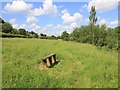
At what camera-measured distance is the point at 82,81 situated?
1302cm

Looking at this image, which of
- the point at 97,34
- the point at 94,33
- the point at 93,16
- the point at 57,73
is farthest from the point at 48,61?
the point at 97,34

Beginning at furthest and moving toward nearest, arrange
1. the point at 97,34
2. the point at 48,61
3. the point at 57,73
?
1. the point at 97,34
2. the point at 48,61
3. the point at 57,73

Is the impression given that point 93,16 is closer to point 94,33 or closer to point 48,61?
point 94,33

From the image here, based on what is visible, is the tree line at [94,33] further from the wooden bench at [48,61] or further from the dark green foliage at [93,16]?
the wooden bench at [48,61]

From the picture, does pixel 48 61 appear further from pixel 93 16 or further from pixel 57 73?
pixel 93 16

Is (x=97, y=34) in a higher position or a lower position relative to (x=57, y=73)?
higher

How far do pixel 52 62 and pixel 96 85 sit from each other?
5.37 metres

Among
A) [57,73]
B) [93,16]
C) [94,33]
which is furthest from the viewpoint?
[94,33]

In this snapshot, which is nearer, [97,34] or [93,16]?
[93,16]

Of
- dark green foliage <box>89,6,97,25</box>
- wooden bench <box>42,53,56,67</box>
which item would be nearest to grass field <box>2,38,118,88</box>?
wooden bench <box>42,53,56,67</box>

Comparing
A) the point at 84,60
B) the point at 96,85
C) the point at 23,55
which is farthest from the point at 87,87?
the point at 23,55

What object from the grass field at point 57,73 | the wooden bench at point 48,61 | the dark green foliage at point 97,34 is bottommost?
the grass field at point 57,73

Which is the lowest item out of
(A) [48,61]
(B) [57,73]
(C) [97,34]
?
(B) [57,73]

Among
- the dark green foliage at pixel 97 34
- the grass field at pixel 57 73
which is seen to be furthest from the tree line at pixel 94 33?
the grass field at pixel 57 73
